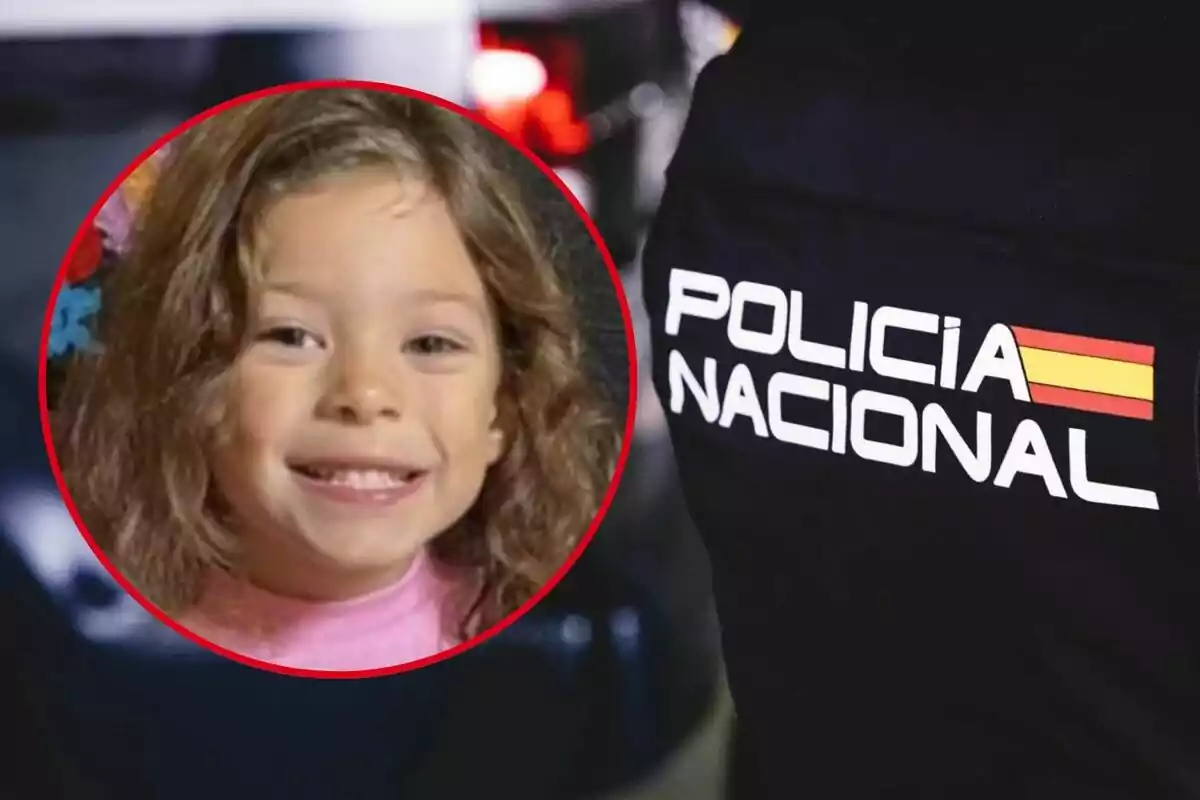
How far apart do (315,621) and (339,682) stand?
0.04 metres

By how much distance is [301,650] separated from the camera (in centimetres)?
79

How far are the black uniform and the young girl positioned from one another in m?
0.12

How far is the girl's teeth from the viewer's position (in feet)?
2.47

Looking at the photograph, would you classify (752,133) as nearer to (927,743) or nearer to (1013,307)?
(1013,307)

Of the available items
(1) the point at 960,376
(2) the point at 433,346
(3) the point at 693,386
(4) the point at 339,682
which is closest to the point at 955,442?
(1) the point at 960,376

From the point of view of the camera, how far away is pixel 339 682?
0.80m

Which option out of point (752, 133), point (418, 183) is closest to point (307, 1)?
point (418, 183)

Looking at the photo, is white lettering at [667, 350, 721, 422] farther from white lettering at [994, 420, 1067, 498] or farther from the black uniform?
white lettering at [994, 420, 1067, 498]

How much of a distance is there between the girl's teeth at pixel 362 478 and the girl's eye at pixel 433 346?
0.07 metres

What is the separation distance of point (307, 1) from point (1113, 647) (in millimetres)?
562

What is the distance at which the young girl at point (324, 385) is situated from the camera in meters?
0.75

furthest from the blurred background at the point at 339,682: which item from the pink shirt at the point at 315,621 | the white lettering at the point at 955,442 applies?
the white lettering at the point at 955,442

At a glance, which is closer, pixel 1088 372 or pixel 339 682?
pixel 1088 372

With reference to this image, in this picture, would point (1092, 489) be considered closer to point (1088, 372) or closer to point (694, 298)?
point (1088, 372)
